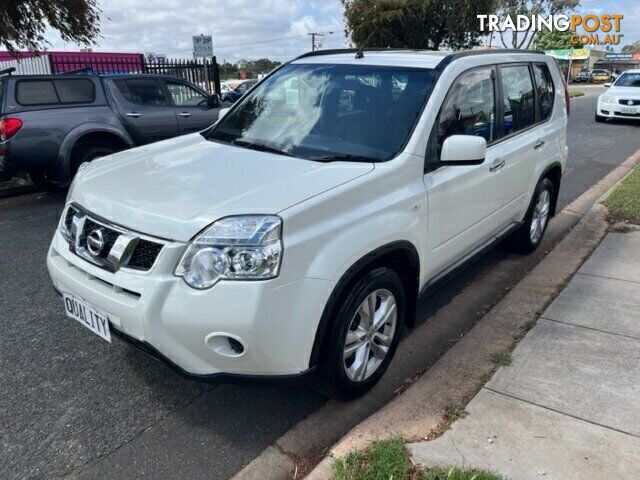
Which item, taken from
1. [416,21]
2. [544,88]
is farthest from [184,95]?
[416,21]

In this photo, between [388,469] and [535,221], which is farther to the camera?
[535,221]

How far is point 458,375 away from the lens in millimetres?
3188

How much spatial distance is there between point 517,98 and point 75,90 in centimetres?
592

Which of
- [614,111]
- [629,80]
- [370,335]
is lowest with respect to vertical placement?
[614,111]

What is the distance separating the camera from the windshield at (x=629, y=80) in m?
17.0

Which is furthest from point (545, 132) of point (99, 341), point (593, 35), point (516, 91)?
point (593, 35)

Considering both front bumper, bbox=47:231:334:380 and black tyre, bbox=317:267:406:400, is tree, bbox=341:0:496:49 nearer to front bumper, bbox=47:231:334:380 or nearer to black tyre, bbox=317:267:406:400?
black tyre, bbox=317:267:406:400

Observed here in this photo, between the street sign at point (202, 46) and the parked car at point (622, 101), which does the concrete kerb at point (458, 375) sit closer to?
the street sign at point (202, 46)

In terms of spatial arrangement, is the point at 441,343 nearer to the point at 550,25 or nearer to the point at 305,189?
the point at 305,189

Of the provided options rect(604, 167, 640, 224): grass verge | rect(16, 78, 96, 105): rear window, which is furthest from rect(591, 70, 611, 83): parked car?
rect(16, 78, 96, 105): rear window

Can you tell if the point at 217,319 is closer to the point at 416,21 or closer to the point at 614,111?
the point at 614,111

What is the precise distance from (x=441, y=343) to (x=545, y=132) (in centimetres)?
236

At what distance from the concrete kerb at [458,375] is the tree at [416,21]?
68.4ft

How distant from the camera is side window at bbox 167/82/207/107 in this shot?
27.9 feet
